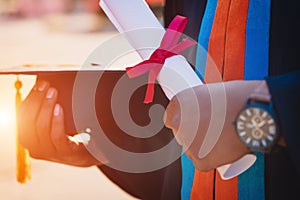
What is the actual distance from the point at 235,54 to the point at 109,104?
0.75 feet

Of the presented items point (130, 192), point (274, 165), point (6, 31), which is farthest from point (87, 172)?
point (6, 31)

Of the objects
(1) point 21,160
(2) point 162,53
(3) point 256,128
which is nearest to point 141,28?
(2) point 162,53

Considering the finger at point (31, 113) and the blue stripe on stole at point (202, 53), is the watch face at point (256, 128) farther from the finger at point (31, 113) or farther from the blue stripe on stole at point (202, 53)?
the finger at point (31, 113)

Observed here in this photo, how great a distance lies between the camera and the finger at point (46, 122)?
79 centimetres

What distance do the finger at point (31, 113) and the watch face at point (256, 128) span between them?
0.35 metres

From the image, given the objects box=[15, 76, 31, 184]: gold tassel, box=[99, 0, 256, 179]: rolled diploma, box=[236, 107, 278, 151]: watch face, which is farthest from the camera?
box=[15, 76, 31, 184]: gold tassel

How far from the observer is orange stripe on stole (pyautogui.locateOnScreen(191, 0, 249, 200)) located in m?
0.69

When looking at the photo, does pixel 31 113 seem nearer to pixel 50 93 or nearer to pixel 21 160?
pixel 50 93

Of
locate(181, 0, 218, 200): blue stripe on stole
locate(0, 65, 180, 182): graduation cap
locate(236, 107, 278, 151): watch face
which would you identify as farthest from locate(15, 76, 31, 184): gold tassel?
locate(236, 107, 278, 151): watch face

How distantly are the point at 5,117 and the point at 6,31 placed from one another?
783 cm

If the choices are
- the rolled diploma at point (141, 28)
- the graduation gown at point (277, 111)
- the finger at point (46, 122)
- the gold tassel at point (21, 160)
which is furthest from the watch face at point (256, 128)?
the gold tassel at point (21, 160)

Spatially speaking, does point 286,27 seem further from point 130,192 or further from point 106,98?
point 130,192

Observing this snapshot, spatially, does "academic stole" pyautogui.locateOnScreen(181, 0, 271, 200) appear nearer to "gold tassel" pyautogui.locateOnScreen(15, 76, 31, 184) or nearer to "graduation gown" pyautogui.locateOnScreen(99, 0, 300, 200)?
"graduation gown" pyautogui.locateOnScreen(99, 0, 300, 200)

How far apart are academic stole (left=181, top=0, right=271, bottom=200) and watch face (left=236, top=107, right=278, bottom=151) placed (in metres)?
0.14
